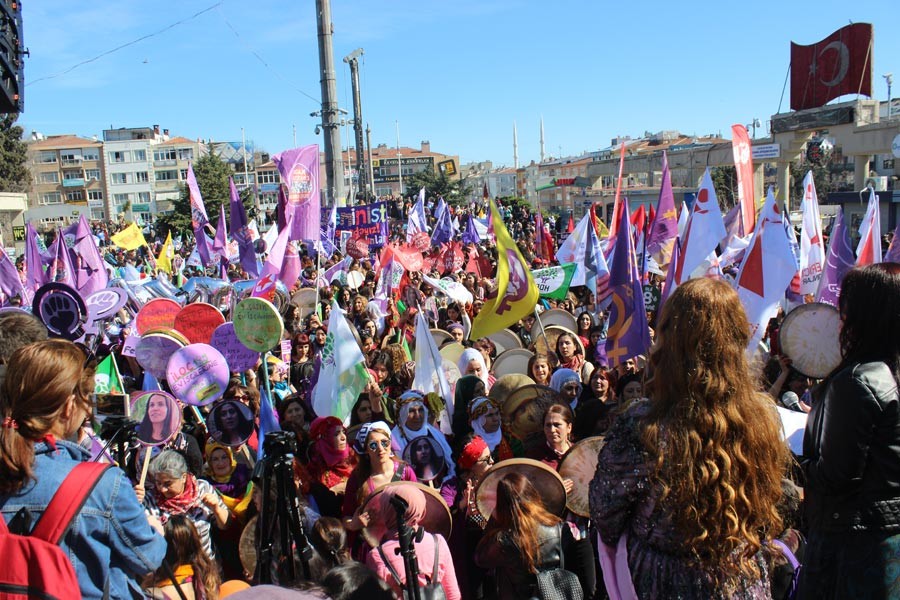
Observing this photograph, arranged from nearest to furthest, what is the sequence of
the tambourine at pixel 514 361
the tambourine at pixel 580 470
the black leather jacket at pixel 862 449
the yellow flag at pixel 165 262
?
the black leather jacket at pixel 862 449
the tambourine at pixel 580 470
the tambourine at pixel 514 361
the yellow flag at pixel 165 262

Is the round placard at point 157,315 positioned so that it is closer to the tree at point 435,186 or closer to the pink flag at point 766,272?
the pink flag at point 766,272

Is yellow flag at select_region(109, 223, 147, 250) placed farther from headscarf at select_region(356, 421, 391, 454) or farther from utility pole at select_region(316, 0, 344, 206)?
headscarf at select_region(356, 421, 391, 454)

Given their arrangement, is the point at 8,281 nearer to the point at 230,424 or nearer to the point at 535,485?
the point at 230,424

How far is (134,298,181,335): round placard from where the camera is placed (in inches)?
324

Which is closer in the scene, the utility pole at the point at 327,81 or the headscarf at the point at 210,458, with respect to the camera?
the headscarf at the point at 210,458

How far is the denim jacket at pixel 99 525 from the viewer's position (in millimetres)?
2055

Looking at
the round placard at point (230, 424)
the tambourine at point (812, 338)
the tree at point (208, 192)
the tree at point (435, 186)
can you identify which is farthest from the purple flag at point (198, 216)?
the tree at point (435, 186)

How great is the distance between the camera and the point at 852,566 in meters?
2.27

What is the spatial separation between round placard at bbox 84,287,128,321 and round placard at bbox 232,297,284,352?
8.30 ft

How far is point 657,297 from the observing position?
34.0ft

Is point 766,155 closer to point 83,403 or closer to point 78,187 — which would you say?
point 83,403

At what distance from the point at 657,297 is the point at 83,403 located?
8943 millimetres

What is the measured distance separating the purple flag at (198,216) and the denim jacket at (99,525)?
1454 centimetres

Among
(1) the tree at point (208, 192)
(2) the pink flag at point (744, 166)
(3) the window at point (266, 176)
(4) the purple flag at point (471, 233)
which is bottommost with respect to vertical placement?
(4) the purple flag at point (471, 233)
